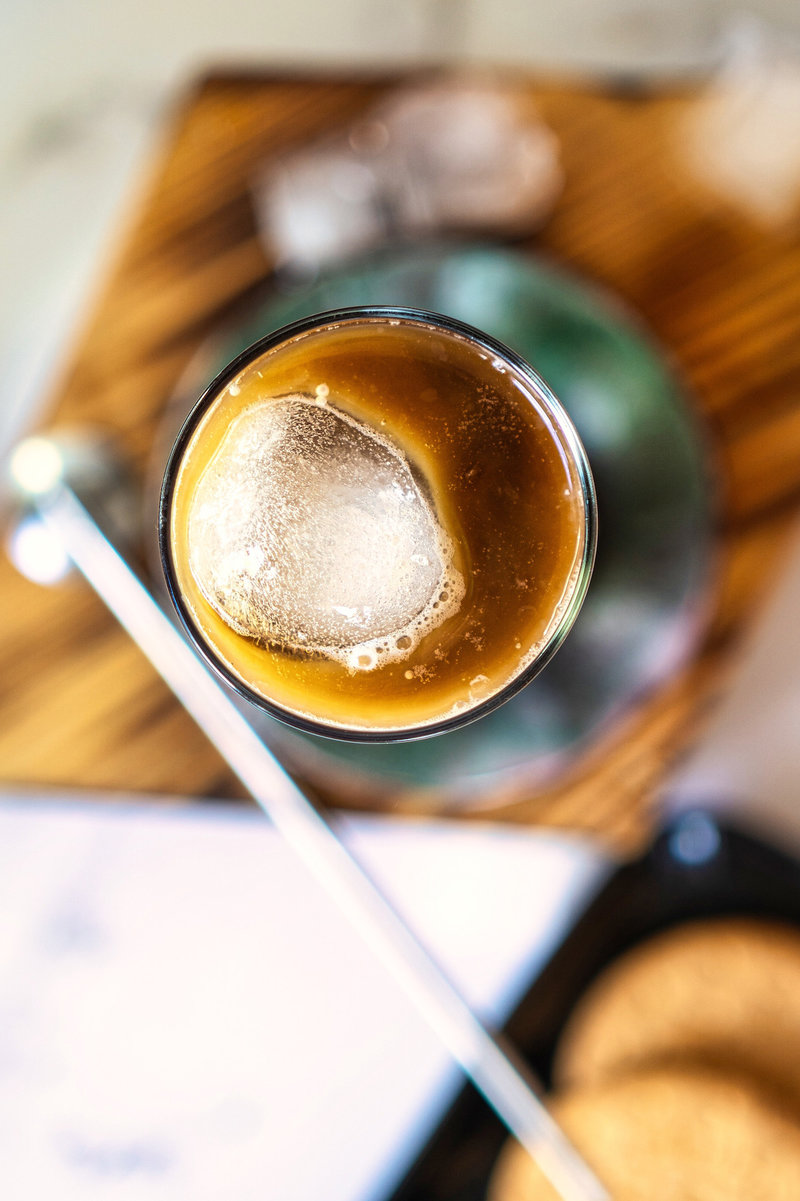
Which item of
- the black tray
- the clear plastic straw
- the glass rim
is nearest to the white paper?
the black tray

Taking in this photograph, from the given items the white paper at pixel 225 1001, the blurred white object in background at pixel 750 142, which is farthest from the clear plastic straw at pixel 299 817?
the blurred white object in background at pixel 750 142

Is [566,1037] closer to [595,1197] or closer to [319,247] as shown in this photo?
[595,1197]

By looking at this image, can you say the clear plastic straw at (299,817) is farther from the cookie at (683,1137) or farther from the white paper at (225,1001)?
the white paper at (225,1001)

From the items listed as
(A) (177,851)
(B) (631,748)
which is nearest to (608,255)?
(B) (631,748)

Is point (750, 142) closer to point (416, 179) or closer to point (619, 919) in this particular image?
point (416, 179)

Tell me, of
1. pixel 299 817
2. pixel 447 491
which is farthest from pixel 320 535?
pixel 299 817

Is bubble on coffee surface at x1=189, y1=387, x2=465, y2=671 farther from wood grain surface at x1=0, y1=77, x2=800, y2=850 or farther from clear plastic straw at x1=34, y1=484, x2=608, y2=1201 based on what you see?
wood grain surface at x1=0, y1=77, x2=800, y2=850
